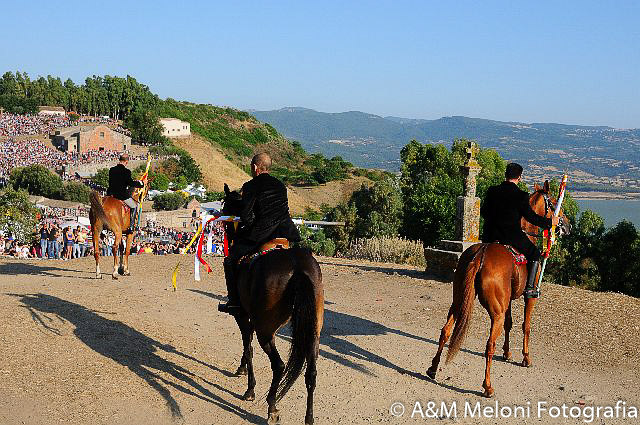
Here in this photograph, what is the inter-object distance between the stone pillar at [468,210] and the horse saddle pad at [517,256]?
283 inches

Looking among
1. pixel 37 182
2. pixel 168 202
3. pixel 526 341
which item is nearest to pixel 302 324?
pixel 526 341

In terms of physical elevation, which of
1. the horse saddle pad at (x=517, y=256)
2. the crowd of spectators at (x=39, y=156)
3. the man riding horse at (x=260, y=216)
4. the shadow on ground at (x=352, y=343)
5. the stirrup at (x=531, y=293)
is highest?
the man riding horse at (x=260, y=216)

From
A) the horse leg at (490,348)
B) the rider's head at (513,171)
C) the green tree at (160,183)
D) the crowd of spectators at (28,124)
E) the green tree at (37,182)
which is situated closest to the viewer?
the horse leg at (490,348)

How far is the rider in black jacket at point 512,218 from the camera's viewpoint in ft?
33.3

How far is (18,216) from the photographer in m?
52.4

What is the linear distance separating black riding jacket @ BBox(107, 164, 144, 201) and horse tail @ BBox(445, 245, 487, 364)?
9.33 meters

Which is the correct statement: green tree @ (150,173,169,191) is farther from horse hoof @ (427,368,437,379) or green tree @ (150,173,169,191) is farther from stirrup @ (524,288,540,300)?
horse hoof @ (427,368,437,379)

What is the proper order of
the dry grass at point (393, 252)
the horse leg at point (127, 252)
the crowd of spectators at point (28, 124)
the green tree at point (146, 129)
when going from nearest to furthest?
the horse leg at point (127, 252)
the dry grass at point (393, 252)
the crowd of spectators at point (28, 124)
the green tree at point (146, 129)

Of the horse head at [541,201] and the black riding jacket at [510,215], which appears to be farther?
the horse head at [541,201]

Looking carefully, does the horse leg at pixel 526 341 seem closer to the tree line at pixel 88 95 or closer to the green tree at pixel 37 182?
the green tree at pixel 37 182

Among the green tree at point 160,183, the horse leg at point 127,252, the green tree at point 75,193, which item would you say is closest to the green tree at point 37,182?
the green tree at point 75,193

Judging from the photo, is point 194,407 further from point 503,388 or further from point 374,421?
point 503,388

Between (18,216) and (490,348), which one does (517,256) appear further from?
(18,216)

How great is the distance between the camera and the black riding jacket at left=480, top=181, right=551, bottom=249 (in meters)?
10.1
